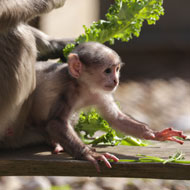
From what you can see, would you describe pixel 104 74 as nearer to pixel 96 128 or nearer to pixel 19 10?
pixel 96 128

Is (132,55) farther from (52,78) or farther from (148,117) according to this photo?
(52,78)

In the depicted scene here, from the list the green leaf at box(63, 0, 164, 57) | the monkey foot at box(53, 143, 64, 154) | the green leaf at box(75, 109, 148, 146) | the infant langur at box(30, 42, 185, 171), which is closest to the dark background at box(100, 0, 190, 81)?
the green leaf at box(63, 0, 164, 57)

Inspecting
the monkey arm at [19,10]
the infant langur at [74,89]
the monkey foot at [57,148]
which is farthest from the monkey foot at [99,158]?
the monkey arm at [19,10]

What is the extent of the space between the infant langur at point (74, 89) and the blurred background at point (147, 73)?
175cm

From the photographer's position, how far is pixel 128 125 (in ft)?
13.4


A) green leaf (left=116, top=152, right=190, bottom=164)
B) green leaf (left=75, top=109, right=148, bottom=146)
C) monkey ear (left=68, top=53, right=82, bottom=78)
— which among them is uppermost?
monkey ear (left=68, top=53, right=82, bottom=78)

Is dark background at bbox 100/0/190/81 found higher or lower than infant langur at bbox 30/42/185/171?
lower

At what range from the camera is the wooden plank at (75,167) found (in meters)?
3.49

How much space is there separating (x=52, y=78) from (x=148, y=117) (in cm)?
631

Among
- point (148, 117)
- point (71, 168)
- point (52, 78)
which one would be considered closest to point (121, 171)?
point (71, 168)

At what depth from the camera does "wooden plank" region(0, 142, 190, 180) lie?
138 inches

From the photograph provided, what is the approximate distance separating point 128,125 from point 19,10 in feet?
3.93

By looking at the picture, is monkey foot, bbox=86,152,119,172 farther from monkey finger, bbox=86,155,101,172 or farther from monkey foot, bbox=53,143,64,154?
monkey foot, bbox=53,143,64,154

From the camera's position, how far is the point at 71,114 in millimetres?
3834
